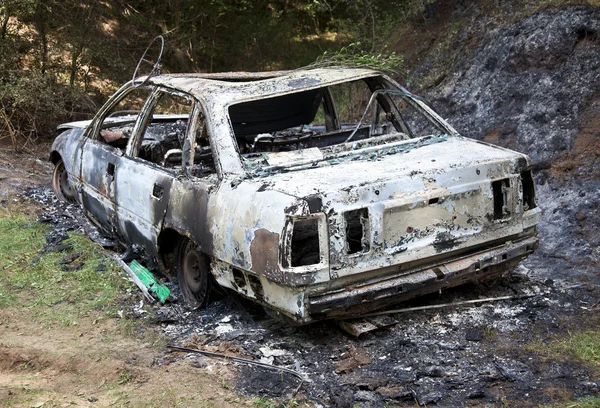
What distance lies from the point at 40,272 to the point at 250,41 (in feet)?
32.8

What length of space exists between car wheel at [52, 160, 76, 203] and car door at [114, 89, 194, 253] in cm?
207

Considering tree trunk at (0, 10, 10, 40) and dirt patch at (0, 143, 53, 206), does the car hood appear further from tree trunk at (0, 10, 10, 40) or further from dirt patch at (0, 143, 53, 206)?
tree trunk at (0, 10, 10, 40)

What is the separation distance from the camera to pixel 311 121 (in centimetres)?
655

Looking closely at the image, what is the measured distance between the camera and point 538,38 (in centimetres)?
870

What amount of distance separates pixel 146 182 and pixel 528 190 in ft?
9.50

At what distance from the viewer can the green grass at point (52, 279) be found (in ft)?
18.1

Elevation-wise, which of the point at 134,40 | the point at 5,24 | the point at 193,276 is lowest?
the point at 193,276

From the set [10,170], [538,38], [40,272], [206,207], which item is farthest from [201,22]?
[206,207]

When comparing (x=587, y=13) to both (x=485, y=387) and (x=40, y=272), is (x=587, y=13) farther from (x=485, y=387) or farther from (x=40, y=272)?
(x=40, y=272)

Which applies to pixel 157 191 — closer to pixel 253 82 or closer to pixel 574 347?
pixel 253 82

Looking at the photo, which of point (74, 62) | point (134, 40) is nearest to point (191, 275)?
point (74, 62)

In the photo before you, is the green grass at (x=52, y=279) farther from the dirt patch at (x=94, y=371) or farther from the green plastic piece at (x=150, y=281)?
the dirt patch at (x=94, y=371)

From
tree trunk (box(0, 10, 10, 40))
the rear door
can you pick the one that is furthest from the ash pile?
tree trunk (box(0, 10, 10, 40))

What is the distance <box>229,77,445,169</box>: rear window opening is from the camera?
19.2 ft
